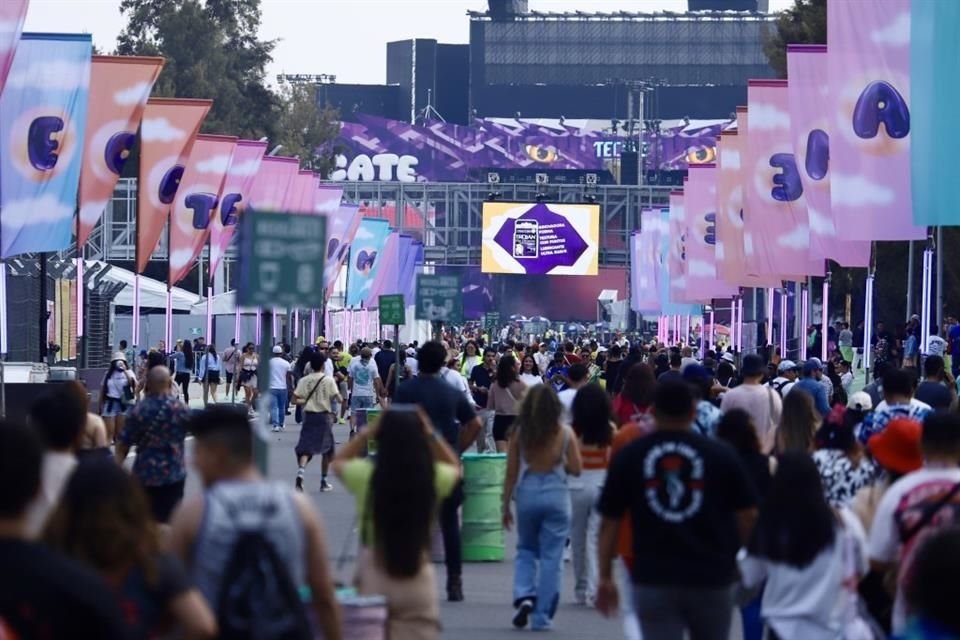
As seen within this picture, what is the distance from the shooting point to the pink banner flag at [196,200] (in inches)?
1379

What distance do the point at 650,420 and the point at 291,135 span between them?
3576 inches

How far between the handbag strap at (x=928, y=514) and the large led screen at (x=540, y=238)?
233ft

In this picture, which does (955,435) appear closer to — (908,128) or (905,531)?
(905,531)

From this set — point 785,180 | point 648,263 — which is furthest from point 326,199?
point 785,180

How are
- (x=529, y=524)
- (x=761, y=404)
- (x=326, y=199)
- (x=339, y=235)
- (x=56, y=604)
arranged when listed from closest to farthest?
(x=56, y=604), (x=529, y=524), (x=761, y=404), (x=326, y=199), (x=339, y=235)

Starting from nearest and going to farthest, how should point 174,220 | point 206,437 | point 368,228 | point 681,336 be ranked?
1. point 206,437
2. point 174,220
3. point 368,228
4. point 681,336

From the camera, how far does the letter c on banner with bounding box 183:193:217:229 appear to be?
1382 inches

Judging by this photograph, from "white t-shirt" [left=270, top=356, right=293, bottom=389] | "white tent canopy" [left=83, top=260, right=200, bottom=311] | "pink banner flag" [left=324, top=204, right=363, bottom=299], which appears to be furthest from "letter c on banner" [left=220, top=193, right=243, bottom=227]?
"white tent canopy" [left=83, top=260, right=200, bottom=311]

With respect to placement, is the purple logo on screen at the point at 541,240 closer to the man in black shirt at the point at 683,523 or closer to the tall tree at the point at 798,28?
the tall tree at the point at 798,28

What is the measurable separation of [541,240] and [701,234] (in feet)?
116

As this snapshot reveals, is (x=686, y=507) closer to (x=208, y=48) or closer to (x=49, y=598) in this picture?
(x=49, y=598)

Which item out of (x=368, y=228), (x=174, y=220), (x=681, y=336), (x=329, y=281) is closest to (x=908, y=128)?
(x=174, y=220)

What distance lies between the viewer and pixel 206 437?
658cm

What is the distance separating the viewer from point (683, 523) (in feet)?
25.9
